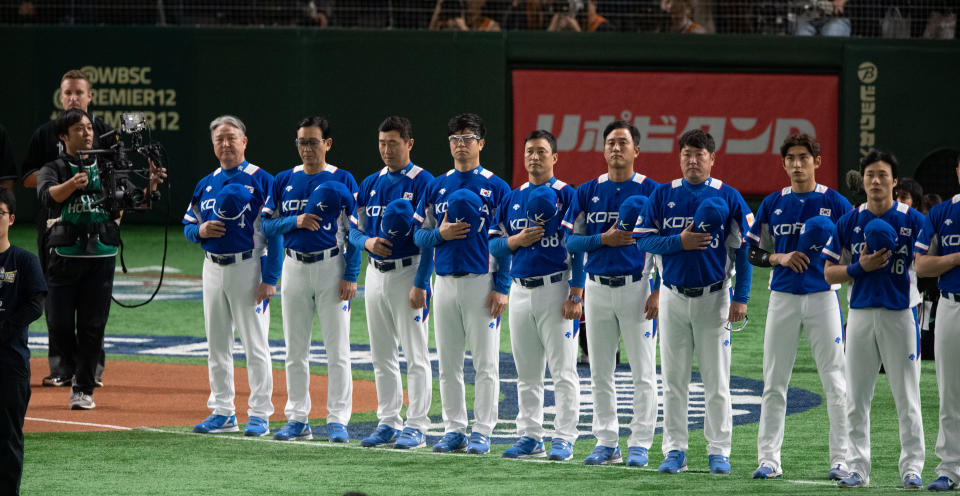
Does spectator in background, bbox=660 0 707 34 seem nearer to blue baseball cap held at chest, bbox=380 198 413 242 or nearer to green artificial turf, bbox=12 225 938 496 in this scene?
green artificial turf, bbox=12 225 938 496

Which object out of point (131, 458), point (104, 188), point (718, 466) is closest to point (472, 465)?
point (718, 466)

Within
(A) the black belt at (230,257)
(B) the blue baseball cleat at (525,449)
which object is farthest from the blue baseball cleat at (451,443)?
(A) the black belt at (230,257)

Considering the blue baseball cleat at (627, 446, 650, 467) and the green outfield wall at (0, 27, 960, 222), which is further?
the green outfield wall at (0, 27, 960, 222)

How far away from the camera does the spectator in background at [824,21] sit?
60.5 ft

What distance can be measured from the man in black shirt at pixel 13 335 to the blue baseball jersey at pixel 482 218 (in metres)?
2.61

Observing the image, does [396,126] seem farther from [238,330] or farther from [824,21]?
[824,21]

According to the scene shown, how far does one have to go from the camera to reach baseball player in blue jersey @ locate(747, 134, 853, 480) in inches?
282

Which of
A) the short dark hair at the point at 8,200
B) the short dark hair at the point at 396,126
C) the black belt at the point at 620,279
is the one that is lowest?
the black belt at the point at 620,279

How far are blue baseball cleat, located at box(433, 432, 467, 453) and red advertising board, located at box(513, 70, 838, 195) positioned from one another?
1045 centimetres

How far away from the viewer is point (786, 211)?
7.30m

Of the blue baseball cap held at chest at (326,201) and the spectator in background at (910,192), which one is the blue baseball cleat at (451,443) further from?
the spectator in background at (910,192)

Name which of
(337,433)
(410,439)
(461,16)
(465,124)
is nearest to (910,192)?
(465,124)

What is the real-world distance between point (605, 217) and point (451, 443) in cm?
176

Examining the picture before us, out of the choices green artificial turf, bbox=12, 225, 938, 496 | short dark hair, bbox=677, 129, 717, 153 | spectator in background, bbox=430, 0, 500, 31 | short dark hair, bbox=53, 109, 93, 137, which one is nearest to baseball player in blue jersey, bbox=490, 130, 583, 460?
green artificial turf, bbox=12, 225, 938, 496
